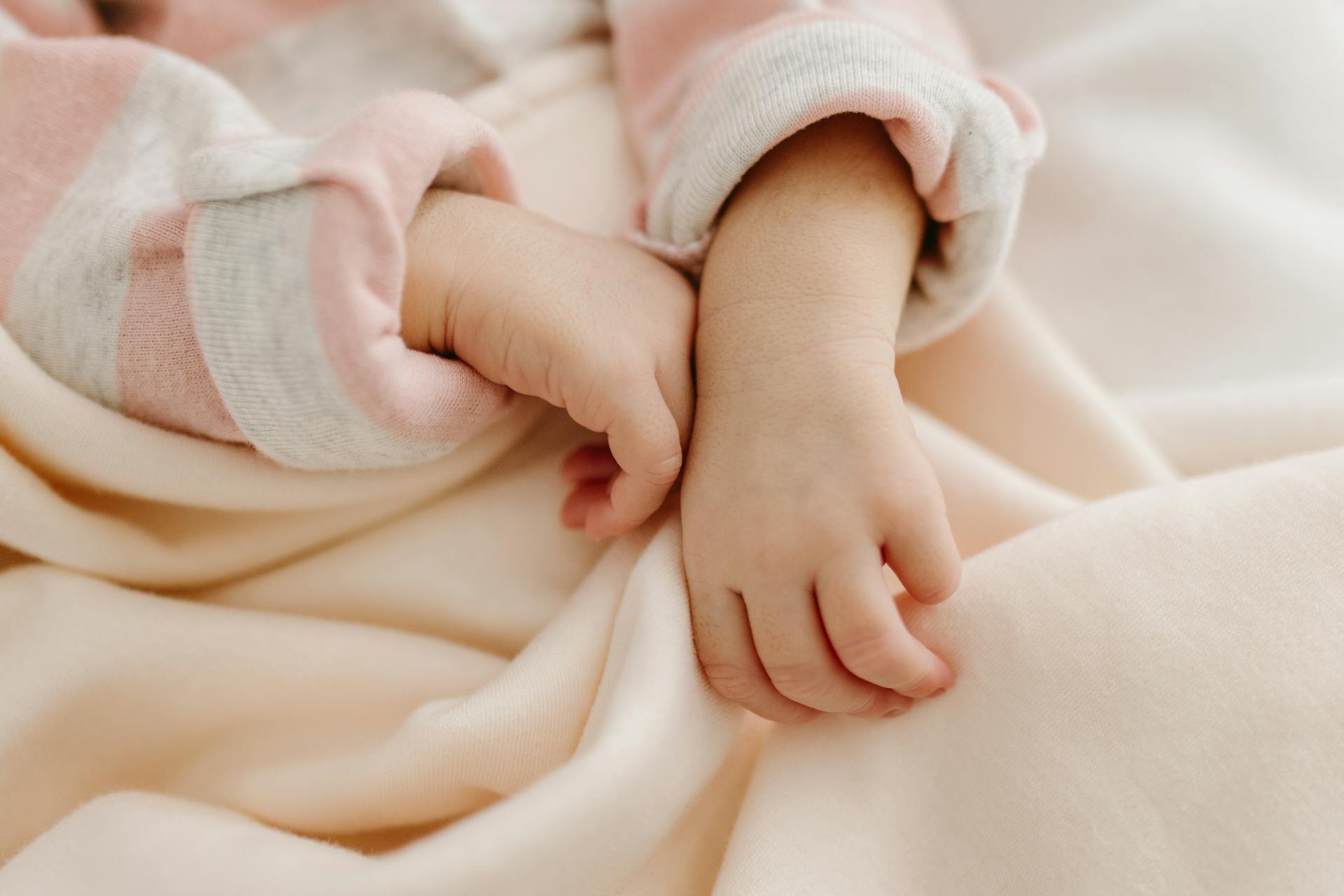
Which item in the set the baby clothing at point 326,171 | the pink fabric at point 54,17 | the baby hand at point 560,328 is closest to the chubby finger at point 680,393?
the baby hand at point 560,328

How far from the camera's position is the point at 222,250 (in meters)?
0.47

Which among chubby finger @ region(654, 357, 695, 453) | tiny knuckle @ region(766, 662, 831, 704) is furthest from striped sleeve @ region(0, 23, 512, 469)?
tiny knuckle @ region(766, 662, 831, 704)

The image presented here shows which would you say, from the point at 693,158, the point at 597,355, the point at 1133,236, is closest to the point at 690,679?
the point at 597,355

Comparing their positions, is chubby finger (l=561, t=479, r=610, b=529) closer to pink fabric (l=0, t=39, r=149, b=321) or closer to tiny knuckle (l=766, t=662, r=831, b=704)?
tiny knuckle (l=766, t=662, r=831, b=704)

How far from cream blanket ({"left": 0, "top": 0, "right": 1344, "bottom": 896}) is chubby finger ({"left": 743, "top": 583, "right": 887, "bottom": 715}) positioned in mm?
38

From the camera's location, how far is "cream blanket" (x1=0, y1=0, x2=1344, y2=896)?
1.51 feet

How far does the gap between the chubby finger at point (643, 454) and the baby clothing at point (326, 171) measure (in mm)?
91

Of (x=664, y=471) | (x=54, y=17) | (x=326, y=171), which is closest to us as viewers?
(x=326, y=171)

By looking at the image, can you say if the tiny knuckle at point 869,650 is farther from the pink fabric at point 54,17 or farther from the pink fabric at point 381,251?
the pink fabric at point 54,17

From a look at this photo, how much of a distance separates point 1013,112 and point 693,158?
0.78 ft

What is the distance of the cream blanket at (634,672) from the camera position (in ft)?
1.51

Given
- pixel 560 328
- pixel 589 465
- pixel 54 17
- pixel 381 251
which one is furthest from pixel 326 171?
pixel 54 17

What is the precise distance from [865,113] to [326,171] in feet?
1.06

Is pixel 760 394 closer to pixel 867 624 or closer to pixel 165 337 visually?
pixel 867 624
